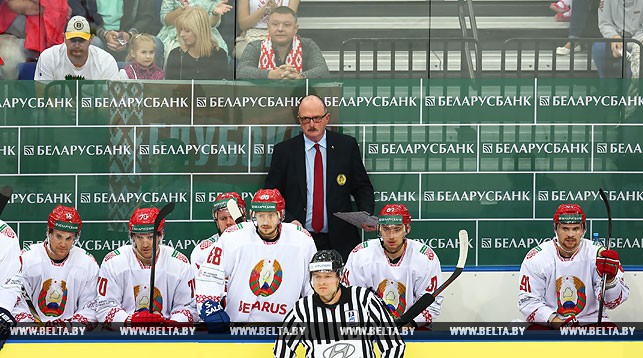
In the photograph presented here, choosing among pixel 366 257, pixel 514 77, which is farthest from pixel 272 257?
pixel 514 77

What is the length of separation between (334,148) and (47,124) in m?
1.48

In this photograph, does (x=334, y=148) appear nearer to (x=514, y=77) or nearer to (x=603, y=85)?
(x=514, y=77)

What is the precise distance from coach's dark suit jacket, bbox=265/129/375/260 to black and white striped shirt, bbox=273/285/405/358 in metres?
1.34

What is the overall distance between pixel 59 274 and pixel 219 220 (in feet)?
2.69

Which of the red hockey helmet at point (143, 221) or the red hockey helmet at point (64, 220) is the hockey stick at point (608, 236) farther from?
the red hockey helmet at point (64, 220)

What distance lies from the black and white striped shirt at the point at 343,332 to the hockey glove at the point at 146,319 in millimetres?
652

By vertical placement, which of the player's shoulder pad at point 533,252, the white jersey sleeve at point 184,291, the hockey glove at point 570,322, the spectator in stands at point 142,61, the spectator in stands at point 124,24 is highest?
the spectator in stands at point 124,24

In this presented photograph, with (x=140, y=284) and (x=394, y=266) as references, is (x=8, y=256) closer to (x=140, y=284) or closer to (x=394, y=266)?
A: (x=140, y=284)

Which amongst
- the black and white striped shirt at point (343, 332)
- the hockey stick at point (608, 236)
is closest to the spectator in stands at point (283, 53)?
the hockey stick at point (608, 236)

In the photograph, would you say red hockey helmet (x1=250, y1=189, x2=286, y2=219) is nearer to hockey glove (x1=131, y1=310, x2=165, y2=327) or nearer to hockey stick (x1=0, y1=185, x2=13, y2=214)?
hockey glove (x1=131, y1=310, x2=165, y2=327)

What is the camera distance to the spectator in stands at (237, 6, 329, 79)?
6789 mm

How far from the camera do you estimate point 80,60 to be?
6.79 meters

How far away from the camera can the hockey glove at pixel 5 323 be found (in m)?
5.46

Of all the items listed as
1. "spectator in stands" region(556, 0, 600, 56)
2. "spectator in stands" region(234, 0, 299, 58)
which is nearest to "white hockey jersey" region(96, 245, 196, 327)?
"spectator in stands" region(234, 0, 299, 58)
